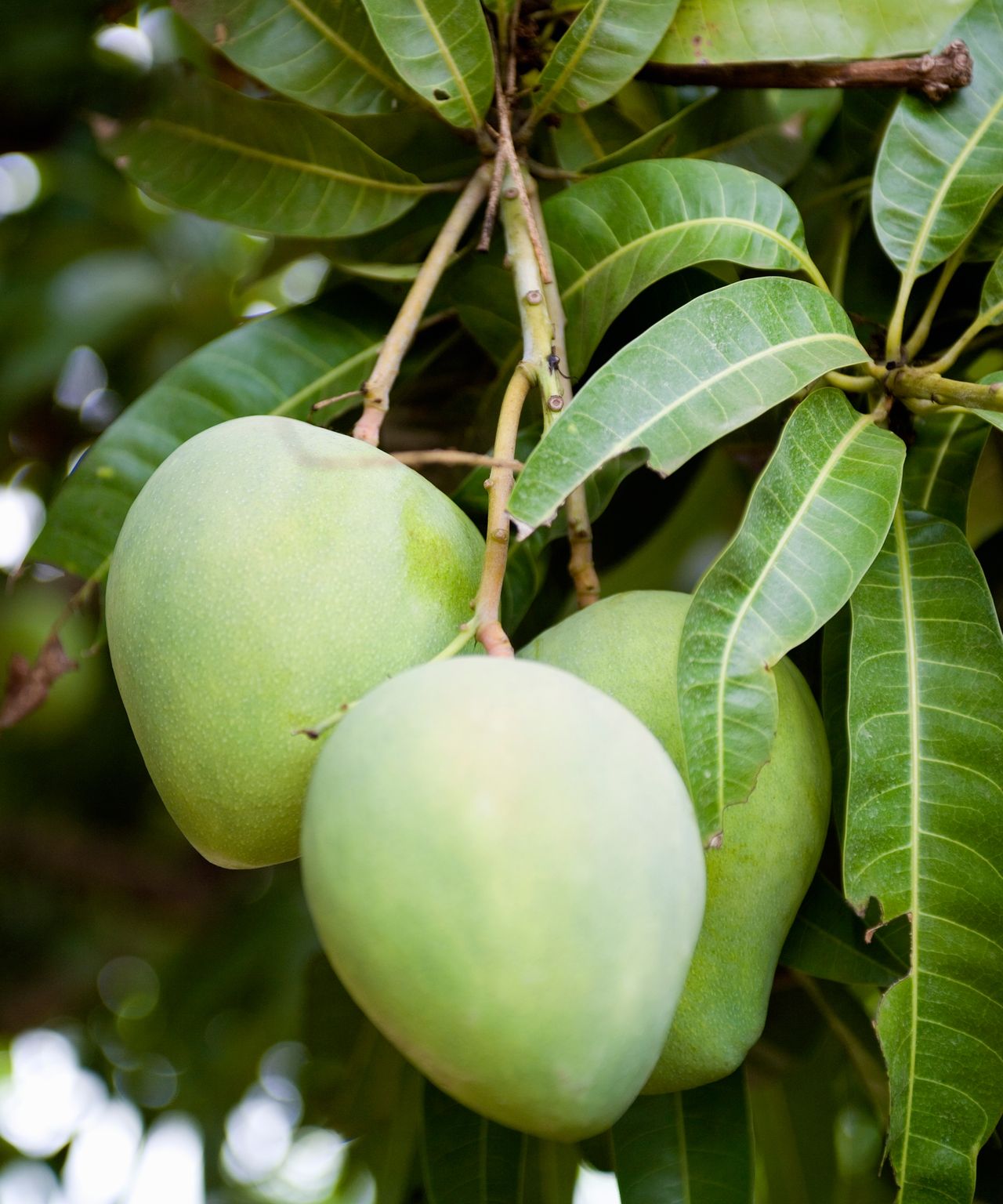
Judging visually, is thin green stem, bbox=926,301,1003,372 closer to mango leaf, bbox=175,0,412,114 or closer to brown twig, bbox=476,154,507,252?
Answer: brown twig, bbox=476,154,507,252

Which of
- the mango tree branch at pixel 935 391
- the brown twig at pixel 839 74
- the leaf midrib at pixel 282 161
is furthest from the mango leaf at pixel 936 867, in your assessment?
the leaf midrib at pixel 282 161

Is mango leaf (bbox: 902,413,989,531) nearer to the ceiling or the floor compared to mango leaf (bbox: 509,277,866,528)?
nearer to the floor

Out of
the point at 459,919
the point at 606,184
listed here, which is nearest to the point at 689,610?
the point at 459,919

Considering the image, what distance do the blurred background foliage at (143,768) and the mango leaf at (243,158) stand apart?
66 millimetres

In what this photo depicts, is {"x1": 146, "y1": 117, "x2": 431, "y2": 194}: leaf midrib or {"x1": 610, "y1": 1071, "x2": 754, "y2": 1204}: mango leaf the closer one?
{"x1": 610, "y1": 1071, "x2": 754, "y2": 1204}: mango leaf

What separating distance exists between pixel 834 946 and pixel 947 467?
1.17 feet

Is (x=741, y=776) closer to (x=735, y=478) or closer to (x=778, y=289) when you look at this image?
(x=778, y=289)

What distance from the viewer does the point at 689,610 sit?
0.58m

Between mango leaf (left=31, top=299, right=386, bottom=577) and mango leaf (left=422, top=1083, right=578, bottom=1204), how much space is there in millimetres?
466

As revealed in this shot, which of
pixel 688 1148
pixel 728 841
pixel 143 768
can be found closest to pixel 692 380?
Answer: pixel 728 841

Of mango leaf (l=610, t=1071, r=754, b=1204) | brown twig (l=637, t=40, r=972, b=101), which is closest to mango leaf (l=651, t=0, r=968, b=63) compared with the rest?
brown twig (l=637, t=40, r=972, b=101)

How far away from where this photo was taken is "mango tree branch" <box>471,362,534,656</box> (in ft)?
1.85

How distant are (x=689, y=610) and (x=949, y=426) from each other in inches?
15.0

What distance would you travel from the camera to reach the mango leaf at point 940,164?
0.78 m
